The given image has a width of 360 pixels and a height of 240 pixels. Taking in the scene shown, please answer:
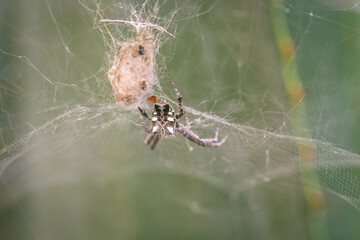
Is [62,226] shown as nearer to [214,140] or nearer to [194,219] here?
[194,219]

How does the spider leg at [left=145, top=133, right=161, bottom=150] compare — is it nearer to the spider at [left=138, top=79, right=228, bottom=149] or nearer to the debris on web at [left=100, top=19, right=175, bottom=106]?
the spider at [left=138, top=79, right=228, bottom=149]

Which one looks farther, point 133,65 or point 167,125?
point 167,125

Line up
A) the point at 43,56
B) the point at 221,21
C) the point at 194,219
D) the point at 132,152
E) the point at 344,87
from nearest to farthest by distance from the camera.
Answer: the point at 344,87
the point at 43,56
the point at 221,21
the point at 132,152
the point at 194,219

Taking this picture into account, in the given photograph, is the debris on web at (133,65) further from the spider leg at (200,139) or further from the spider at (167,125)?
the spider leg at (200,139)

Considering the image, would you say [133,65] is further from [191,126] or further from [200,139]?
[200,139]

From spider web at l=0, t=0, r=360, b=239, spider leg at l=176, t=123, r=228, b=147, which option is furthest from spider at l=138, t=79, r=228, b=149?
spider web at l=0, t=0, r=360, b=239

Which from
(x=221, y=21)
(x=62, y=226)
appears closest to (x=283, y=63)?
(x=221, y=21)

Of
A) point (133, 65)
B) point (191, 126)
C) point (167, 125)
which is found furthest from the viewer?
point (191, 126)

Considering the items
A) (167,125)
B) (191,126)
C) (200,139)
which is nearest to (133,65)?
(167,125)
